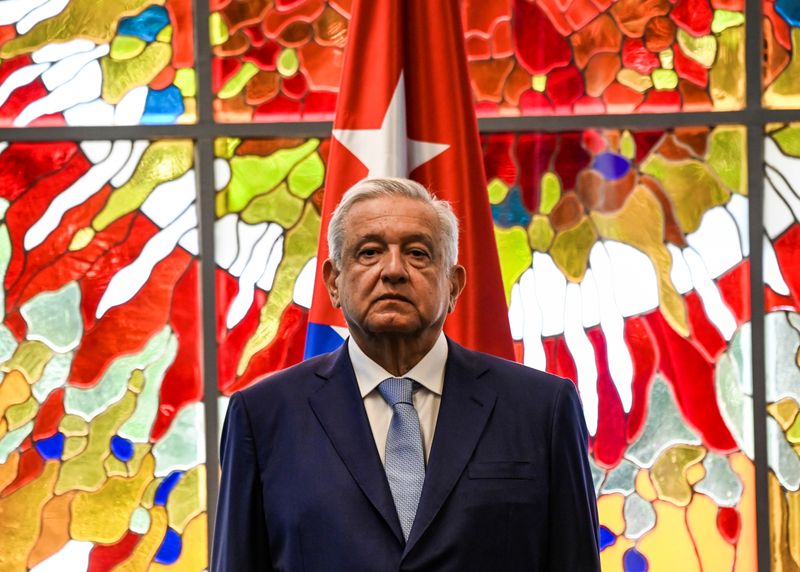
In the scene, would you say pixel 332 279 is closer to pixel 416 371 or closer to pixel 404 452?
pixel 416 371

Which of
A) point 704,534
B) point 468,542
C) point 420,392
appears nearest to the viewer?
point 468,542

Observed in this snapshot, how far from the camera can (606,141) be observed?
3.62 m

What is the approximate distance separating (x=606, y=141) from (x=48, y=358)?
1.87 m

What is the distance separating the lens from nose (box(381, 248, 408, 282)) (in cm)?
180

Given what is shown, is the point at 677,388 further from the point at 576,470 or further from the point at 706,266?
the point at 576,470

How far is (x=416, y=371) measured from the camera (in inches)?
73.2

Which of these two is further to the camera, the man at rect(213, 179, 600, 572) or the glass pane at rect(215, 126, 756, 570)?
the glass pane at rect(215, 126, 756, 570)

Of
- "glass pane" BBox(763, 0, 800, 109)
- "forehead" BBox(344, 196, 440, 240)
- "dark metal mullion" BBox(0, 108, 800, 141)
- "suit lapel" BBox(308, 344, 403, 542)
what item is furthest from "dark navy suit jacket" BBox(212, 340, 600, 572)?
"glass pane" BBox(763, 0, 800, 109)

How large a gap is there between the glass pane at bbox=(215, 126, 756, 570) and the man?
1.64m

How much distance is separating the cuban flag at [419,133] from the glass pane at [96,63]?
98cm

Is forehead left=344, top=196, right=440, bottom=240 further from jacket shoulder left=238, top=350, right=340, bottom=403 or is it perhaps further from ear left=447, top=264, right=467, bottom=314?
jacket shoulder left=238, top=350, right=340, bottom=403

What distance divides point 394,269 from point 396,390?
0.20 meters

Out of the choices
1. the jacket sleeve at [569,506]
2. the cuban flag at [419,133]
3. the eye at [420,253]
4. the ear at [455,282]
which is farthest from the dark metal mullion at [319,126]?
the jacket sleeve at [569,506]

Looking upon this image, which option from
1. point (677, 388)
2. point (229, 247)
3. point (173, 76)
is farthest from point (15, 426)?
point (677, 388)
